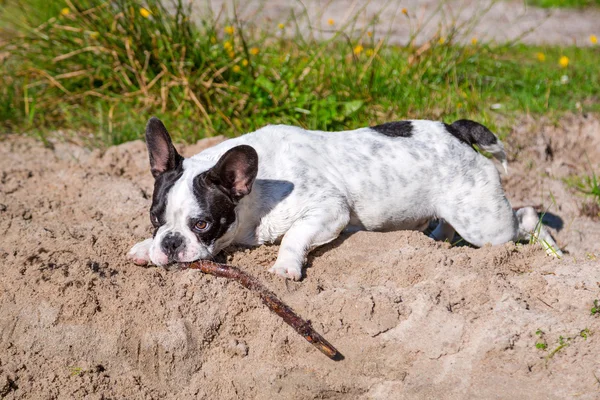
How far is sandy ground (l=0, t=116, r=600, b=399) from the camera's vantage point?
3.81 meters

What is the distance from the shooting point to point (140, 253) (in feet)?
15.1

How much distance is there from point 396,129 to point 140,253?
2.26 metres

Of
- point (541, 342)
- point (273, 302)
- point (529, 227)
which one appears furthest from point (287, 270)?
point (529, 227)

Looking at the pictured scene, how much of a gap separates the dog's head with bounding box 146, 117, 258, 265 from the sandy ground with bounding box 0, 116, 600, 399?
18cm

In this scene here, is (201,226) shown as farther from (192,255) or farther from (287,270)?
(287,270)

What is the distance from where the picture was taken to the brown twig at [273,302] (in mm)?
3879

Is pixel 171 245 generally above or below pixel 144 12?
below

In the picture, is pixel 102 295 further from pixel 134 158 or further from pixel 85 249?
pixel 134 158

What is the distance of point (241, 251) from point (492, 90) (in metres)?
4.80

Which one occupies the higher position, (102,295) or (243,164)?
(243,164)

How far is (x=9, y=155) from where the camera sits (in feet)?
22.8

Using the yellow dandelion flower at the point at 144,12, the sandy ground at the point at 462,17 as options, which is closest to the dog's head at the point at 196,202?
the yellow dandelion flower at the point at 144,12

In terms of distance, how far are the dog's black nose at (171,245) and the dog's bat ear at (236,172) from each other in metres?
0.45

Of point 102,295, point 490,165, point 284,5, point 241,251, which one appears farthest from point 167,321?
point 284,5
